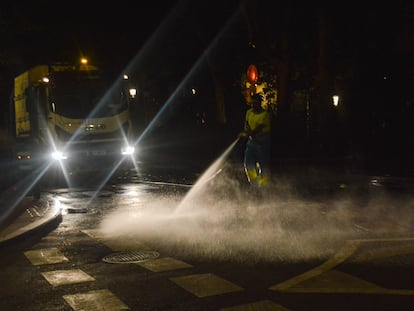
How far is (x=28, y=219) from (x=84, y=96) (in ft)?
31.6

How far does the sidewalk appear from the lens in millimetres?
8981

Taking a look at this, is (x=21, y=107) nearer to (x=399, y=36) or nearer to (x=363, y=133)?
(x=363, y=133)

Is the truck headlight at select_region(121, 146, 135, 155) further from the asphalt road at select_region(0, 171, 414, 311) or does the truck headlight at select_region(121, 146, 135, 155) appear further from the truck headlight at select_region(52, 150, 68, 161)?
the asphalt road at select_region(0, 171, 414, 311)

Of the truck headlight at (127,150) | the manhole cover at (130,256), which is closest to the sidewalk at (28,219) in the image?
the manhole cover at (130,256)

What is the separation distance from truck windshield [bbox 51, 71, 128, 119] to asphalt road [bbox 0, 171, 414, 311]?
22.7ft

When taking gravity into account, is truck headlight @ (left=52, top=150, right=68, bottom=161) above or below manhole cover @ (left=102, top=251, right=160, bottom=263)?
above

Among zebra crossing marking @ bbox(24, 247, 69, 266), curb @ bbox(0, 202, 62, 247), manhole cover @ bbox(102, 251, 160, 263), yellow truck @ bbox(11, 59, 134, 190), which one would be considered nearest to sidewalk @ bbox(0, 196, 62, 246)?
curb @ bbox(0, 202, 62, 247)

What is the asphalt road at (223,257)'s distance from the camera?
554 cm

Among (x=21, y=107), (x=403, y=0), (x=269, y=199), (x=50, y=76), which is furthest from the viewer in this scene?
(x=403, y=0)

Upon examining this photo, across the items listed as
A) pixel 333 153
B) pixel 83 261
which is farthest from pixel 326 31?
pixel 83 261

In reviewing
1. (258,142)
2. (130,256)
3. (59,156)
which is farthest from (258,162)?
(59,156)

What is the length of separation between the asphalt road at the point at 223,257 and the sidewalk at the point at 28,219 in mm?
165

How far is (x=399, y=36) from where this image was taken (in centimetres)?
3669

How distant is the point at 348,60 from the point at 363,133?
13.6 feet
